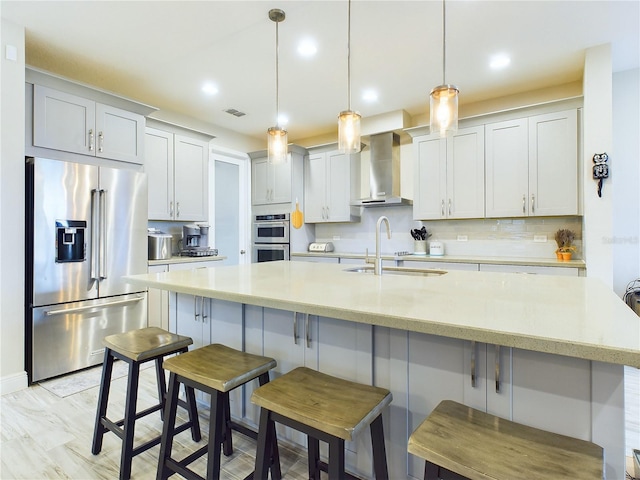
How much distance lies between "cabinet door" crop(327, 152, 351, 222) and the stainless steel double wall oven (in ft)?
2.23

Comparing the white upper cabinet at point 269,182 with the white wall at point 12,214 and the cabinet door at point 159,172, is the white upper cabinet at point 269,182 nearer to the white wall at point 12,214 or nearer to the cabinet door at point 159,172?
the cabinet door at point 159,172

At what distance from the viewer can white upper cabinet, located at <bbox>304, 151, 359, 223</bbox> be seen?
4.80 meters

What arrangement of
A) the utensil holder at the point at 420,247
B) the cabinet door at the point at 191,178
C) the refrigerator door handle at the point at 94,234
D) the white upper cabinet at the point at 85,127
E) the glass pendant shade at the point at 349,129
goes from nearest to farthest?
the glass pendant shade at the point at 349,129 < the white upper cabinet at the point at 85,127 < the refrigerator door handle at the point at 94,234 < the cabinet door at the point at 191,178 < the utensil holder at the point at 420,247

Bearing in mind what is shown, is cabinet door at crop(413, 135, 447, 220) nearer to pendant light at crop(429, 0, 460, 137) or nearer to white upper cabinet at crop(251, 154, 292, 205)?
white upper cabinet at crop(251, 154, 292, 205)

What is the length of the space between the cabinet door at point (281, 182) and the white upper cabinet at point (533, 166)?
2.60m

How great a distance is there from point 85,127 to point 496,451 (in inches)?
148

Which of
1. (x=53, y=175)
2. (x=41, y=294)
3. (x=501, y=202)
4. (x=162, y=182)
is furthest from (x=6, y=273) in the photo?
(x=501, y=202)

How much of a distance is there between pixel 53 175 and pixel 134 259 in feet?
3.17

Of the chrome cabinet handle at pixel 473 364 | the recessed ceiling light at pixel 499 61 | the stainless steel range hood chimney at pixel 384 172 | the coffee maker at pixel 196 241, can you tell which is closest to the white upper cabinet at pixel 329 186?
the stainless steel range hood chimney at pixel 384 172

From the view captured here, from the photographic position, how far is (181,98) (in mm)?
4047

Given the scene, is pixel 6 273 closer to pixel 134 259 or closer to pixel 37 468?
pixel 134 259

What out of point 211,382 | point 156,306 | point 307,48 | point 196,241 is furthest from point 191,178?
point 211,382

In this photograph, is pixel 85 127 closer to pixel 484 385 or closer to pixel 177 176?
pixel 177 176

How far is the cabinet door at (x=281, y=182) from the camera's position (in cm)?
500
